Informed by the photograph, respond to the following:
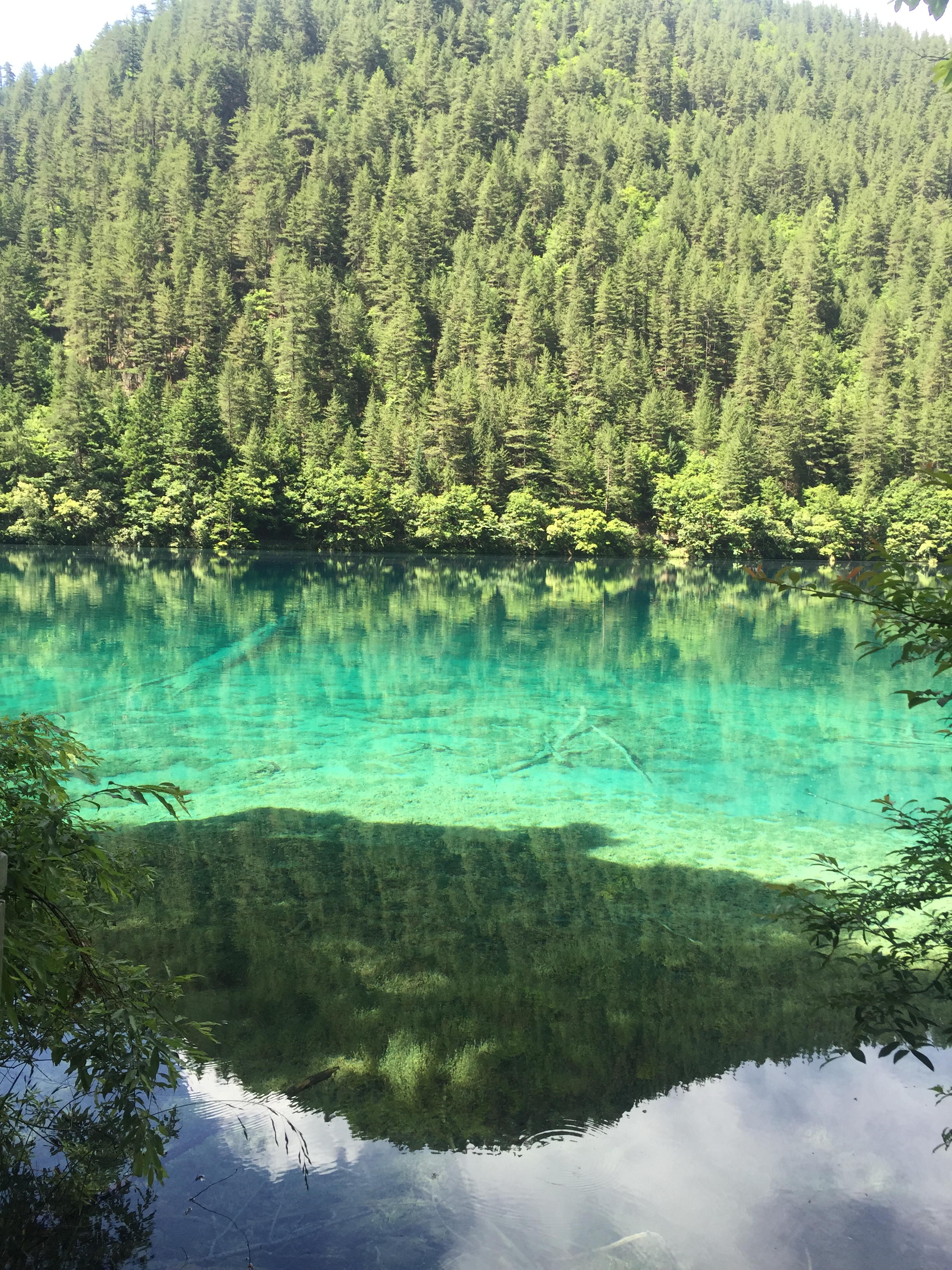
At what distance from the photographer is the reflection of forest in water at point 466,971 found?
5.14 metres

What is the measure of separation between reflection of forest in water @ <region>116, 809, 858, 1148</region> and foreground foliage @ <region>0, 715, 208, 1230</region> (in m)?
1.10

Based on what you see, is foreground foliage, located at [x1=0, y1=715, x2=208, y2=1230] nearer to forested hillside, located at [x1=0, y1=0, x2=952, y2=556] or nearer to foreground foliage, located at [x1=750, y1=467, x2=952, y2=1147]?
foreground foliage, located at [x1=750, y1=467, x2=952, y2=1147]

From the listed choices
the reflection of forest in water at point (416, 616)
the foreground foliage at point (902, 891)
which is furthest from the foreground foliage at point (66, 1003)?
the reflection of forest in water at point (416, 616)

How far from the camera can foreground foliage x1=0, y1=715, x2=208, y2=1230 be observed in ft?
9.99

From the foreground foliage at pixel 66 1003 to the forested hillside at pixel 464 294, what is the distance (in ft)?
209

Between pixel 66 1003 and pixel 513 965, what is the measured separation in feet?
12.8

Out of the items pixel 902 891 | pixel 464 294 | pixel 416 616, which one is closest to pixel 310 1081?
pixel 902 891

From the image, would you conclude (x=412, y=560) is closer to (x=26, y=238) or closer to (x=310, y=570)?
(x=310, y=570)

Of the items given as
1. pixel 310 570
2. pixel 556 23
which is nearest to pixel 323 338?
pixel 310 570

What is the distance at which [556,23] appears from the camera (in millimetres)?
152375

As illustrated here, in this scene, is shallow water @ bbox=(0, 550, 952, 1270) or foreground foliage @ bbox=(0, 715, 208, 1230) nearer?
foreground foliage @ bbox=(0, 715, 208, 1230)

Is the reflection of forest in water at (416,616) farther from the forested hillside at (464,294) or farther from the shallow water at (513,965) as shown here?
the forested hillside at (464,294)

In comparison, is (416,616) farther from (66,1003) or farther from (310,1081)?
(66,1003)

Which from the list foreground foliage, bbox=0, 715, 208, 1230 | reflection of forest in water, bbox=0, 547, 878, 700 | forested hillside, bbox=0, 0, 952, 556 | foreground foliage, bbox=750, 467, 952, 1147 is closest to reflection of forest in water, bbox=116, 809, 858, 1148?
foreground foliage, bbox=750, 467, 952, 1147
